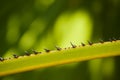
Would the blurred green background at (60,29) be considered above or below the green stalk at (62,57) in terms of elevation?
above

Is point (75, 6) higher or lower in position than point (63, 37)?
higher

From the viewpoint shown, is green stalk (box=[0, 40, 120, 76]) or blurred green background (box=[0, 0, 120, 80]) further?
blurred green background (box=[0, 0, 120, 80])

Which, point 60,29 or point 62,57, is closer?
point 62,57

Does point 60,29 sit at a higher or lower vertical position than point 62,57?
higher

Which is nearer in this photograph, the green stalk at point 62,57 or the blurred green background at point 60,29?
the green stalk at point 62,57

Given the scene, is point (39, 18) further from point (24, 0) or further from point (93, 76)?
point (93, 76)

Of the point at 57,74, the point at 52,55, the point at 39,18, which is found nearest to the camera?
the point at 52,55

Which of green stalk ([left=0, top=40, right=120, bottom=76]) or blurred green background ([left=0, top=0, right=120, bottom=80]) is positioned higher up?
blurred green background ([left=0, top=0, right=120, bottom=80])

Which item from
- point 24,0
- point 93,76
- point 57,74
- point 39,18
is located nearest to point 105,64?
point 93,76
